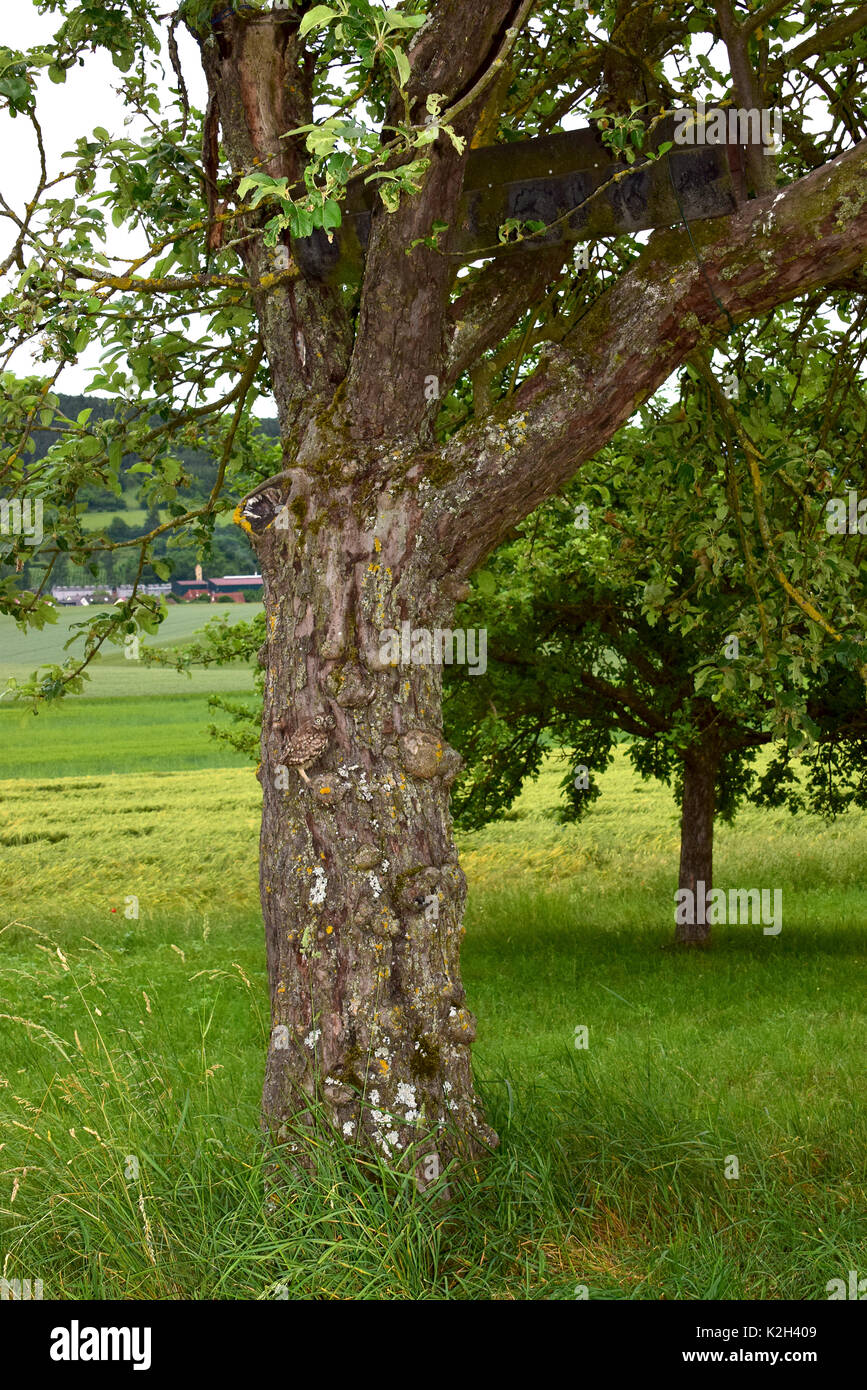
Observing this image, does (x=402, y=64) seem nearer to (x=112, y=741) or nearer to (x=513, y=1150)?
(x=513, y=1150)

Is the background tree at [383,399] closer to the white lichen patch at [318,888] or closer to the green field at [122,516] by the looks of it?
the white lichen patch at [318,888]

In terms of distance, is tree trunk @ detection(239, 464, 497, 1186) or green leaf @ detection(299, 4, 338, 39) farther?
tree trunk @ detection(239, 464, 497, 1186)

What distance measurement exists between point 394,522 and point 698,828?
10790 mm

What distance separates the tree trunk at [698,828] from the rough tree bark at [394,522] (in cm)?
992

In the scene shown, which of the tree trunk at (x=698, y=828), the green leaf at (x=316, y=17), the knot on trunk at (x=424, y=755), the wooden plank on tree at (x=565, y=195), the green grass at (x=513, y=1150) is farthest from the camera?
the tree trunk at (x=698, y=828)

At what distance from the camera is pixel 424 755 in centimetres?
474

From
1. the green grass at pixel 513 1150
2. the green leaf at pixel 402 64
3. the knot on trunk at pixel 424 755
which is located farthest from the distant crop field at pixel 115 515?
the green leaf at pixel 402 64

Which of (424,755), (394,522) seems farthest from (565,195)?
(424,755)

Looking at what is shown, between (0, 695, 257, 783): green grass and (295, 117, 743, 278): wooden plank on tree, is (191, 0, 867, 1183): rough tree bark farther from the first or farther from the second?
(0, 695, 257, 783): green grass

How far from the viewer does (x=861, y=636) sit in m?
5.88

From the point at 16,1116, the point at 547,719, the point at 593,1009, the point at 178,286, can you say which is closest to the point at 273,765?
the point at 16,1116

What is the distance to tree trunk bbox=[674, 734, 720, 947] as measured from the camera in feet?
47.6

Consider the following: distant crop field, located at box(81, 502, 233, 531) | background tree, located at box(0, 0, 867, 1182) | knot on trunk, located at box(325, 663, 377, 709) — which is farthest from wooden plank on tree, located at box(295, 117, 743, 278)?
distant crop field, located at box(81, 502, 233, 531)

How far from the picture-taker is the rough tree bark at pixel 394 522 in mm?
4629
